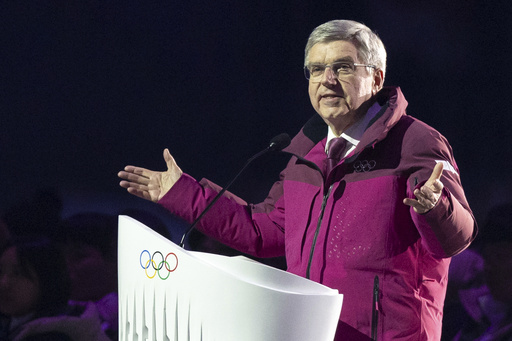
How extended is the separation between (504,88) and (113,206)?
1792 millimetres

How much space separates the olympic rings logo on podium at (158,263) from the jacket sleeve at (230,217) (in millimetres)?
571

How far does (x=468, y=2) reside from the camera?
Result: 105 inches

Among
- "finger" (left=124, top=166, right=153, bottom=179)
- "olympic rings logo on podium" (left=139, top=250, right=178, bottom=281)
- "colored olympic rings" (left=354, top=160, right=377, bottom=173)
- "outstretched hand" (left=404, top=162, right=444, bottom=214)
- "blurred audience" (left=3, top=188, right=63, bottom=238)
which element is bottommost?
"blurred audience" (left=3, top=188, right=63, bottom=238)

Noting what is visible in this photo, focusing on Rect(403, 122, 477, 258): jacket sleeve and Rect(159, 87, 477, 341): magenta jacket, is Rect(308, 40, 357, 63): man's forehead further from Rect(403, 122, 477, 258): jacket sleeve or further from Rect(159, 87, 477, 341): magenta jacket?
Rect(403, 122, 477, 258): jacket sleeve

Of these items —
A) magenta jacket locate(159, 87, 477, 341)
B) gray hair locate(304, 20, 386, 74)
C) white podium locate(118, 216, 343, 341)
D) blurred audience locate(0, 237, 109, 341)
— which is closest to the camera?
white podium locate(118, 216, 343, 341)

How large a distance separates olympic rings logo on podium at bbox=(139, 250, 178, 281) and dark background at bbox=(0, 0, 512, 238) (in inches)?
50.5

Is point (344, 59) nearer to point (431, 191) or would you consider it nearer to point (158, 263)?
point (431, 191)

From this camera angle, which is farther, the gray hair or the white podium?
the gray hair

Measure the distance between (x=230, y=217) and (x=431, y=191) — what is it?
712 millimetres

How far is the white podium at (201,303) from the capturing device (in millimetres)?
977

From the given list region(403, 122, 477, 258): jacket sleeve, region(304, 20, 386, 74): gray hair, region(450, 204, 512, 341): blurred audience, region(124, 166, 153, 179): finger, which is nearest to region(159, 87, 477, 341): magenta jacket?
region(403, 122, 477, 258): jacket sleeve

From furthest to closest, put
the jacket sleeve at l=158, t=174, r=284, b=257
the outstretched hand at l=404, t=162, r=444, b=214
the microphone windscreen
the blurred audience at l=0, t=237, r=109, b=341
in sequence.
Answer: the blurred audience at l=0, t=237, r=109, b=341
the jacket sleeve at l=158, t=174, r=284, b=257
the microphone windscreen
the outstretched hand at l=404, t=162, r=444, b=214

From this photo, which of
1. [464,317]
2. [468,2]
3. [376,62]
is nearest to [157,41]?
[376,62]

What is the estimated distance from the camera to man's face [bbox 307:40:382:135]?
155cm
